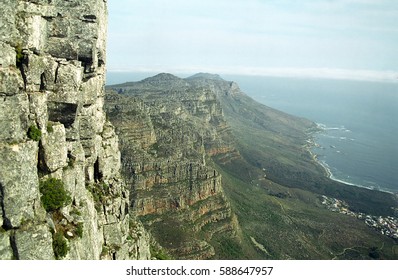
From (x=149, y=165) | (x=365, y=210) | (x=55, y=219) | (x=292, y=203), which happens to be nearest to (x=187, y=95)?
(x=292, y=203)

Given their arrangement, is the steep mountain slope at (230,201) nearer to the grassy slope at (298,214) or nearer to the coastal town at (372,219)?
the grassy slope at (298,214)

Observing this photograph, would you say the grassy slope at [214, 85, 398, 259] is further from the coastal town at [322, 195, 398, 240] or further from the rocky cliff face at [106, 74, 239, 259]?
the rocky cliff face at [106, 74, 239, 259]

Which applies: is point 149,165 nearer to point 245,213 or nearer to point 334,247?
point 245,213

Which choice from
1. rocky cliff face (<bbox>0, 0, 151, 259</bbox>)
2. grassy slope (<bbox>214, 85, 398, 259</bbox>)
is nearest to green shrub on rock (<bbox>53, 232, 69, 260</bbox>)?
rocky cliff face (<bbox>0, 0, 151, 259</bbox>)

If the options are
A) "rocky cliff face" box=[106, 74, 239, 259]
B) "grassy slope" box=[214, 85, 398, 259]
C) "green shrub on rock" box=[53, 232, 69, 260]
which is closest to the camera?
"green shrub on rock" box=[53, 232, 69, 260]

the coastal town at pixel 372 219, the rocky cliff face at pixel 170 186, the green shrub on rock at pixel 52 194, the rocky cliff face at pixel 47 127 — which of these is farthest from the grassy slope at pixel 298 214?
the green shrub on rock at pixel 52 194
